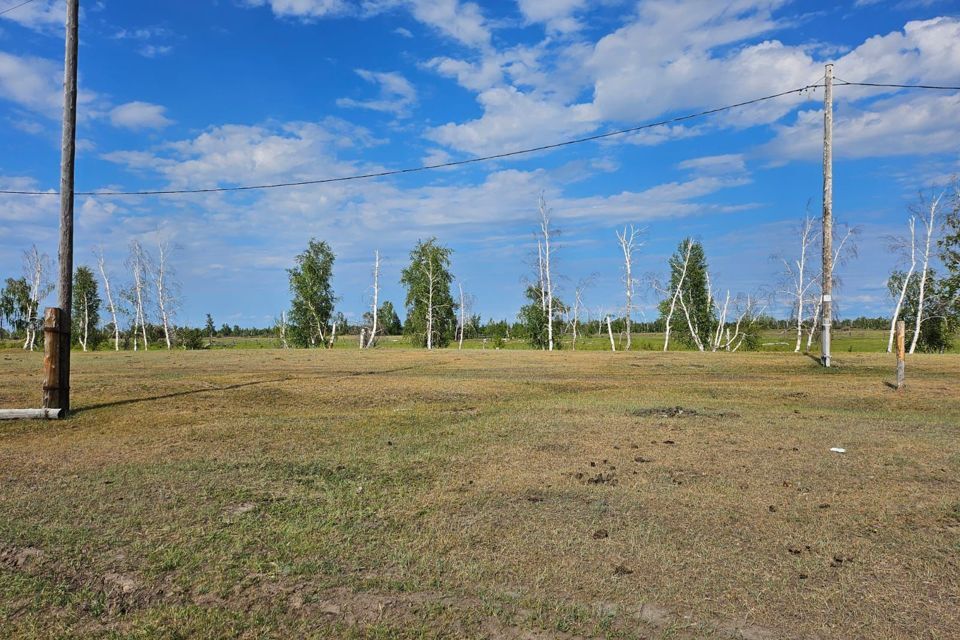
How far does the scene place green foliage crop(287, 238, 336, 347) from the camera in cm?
6881

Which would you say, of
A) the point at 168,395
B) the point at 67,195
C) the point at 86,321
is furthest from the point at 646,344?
the point at 67,195

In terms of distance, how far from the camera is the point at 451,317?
73.5 meters

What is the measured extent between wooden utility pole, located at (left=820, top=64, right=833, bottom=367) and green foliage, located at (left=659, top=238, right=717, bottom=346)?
37299 millimetres

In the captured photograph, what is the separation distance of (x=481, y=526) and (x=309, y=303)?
6612 centimetres

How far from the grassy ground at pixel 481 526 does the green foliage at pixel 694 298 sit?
50137 mm

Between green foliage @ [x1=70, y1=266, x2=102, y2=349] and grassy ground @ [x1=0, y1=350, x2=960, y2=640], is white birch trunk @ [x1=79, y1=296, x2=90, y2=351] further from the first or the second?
grassy ground @ [x1=0, y1=350, x2=960, y2=640]

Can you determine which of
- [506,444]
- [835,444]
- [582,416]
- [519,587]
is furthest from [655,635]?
[582,416]

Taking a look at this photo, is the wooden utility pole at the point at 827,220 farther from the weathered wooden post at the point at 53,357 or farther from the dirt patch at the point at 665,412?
the weathered wooden post at the point at 53,357

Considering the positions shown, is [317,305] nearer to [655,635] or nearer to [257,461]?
[257,461]

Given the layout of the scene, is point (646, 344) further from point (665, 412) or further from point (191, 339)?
point (665, 412)

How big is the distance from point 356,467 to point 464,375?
13289 mm

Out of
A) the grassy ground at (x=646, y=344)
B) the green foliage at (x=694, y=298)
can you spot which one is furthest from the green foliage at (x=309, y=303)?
the green foliage at (x=694, y=298)

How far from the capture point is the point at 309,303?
68312 mm

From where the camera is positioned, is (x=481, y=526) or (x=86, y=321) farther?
(x=86, y=321)
